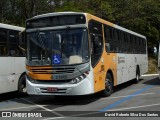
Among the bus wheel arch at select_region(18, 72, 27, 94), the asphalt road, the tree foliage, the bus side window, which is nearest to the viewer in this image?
the asphalt road

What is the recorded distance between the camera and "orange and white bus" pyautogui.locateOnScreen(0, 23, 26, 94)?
12912 mm

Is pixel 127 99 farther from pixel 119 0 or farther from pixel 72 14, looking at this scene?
pixel 119 0

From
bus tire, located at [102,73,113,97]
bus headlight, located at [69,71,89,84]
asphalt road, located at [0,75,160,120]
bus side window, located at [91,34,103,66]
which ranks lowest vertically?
asphalt road, located at [0,75,160,120]

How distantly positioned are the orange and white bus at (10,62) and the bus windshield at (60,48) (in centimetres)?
152

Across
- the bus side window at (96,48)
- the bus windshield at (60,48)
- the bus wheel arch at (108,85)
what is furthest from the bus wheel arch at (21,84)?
the bus side window at (96,48)

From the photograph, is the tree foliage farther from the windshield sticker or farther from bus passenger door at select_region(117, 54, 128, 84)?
the windshield sticker

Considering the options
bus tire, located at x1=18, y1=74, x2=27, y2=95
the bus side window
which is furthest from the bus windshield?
bus tire, located at x1=18, y1=74, x2=27, y2=95

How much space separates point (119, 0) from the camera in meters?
33.2

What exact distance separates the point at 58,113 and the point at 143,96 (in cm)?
455

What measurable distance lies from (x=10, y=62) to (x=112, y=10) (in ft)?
66.2

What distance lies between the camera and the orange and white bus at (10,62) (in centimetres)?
1291

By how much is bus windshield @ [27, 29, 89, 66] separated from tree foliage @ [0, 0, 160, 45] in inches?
730

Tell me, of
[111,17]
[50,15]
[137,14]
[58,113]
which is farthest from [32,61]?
[137,14]

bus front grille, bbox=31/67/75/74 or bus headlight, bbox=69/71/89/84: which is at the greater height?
bus front grille, bbox=31/67/75/74
